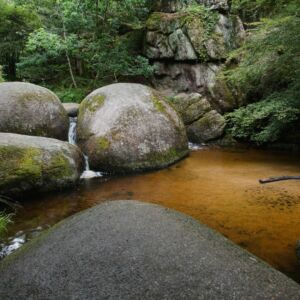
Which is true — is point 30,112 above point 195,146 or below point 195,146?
above

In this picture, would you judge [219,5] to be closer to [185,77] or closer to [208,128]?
[185,77]

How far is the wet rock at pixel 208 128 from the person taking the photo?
12.1 metres

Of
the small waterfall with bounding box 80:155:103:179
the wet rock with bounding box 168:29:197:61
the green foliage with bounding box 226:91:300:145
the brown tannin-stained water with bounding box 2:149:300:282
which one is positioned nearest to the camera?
the brown tannin-stained water with bounding box 2:149:300:282

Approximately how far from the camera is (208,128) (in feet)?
39.9

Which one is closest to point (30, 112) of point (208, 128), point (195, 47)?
point (208, 128)

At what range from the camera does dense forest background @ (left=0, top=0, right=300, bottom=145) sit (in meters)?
9.33

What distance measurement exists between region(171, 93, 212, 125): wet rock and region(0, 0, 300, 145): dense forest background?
1.06m

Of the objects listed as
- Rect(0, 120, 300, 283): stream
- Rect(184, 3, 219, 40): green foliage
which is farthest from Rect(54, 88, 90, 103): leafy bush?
Rect(0, 120, 300, 283): stream

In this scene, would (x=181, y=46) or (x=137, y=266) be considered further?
(x=181, y=46)

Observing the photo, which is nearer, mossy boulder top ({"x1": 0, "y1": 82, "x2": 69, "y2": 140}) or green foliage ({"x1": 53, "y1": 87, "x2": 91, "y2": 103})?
mossy boulder top ({"x1": 0, "y1": 82, "x2": 69, "y2": 140})

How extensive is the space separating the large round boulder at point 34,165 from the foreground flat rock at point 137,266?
9.78ft

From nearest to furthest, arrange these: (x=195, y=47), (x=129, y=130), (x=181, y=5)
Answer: (x=129, y=130), (x=195, y=47), (x=181, y=5)

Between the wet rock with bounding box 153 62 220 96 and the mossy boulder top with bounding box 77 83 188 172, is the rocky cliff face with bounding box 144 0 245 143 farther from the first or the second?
the mossy boulder top with bounding box 77 83 188 172

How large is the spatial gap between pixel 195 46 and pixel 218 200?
29.5ft
